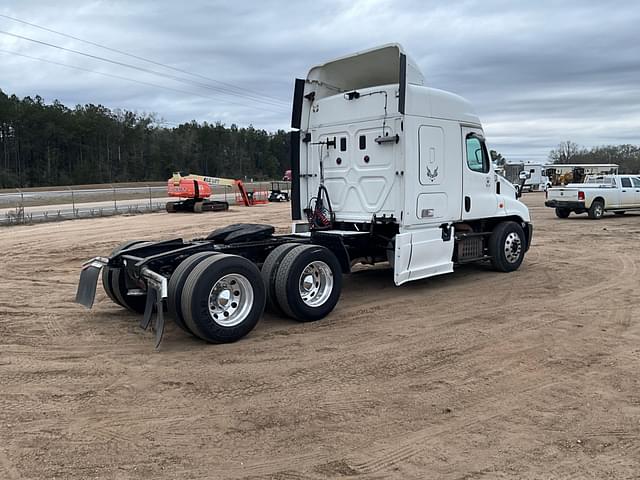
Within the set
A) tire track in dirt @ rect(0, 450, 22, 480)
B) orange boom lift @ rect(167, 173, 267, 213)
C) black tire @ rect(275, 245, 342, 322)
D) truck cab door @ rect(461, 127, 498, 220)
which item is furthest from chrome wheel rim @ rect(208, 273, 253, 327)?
orange boom lift @ rect(167, 173, 267, 213)

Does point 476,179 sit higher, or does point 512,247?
point 476,179

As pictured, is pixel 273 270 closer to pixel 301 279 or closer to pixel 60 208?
pixel 301 279

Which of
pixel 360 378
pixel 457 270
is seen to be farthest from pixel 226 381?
pixel 457 270

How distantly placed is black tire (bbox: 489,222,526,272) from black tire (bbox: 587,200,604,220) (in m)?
14.2

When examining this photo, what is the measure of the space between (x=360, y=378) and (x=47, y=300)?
5872 mm

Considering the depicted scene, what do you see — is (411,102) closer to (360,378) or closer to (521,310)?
(521,310)

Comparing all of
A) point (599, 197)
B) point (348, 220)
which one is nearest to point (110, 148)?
Answer: point (599, 197)

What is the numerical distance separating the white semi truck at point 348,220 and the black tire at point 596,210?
13.8 m

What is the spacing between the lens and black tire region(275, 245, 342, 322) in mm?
7195

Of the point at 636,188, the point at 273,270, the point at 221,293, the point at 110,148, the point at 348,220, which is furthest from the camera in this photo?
the point at 110,148

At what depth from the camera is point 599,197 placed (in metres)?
23.6

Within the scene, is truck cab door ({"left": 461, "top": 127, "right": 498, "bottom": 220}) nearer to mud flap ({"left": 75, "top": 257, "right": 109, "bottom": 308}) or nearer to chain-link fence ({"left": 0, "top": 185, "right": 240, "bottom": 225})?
mud flap ({"left": 75, "top": 257, "right": 109, "bottom": 308})

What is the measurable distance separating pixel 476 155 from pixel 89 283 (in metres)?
6.59

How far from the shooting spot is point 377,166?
9.04 metres
